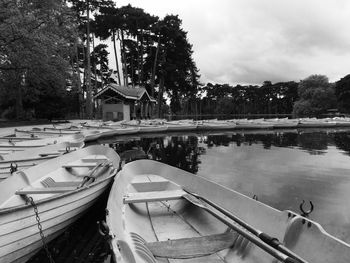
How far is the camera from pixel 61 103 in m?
39.7

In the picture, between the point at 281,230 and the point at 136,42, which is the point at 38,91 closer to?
the point at 136,42

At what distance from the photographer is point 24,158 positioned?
35.5ft

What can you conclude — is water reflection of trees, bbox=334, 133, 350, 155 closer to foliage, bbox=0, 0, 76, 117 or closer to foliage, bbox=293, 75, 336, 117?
foliage, bbox=0, 0, 76, 117

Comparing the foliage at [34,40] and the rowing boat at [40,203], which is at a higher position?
the foliage at [34,40]

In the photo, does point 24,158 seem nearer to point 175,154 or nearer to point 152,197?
point 152,197

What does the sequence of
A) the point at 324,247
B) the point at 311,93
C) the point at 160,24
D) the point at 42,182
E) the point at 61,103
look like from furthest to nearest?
the point at 311,93 → the point at 160,24 → the point at 61,103 → the point at 42,182 → the point at 324,247

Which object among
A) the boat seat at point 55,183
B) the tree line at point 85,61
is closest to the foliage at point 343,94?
the tree line at point 85,61

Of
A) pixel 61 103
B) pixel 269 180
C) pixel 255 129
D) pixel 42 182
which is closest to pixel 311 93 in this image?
pixel 255 129

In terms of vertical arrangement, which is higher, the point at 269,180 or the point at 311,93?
the point at 311,93

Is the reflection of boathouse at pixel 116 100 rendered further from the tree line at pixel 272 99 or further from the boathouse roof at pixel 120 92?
the tree line at pixel 272 99

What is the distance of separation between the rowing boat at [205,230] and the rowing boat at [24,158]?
333 centimetres

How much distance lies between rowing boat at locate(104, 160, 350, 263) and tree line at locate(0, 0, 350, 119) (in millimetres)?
20621

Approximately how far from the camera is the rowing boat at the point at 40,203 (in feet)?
15.8

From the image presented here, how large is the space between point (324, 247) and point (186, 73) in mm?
52100
